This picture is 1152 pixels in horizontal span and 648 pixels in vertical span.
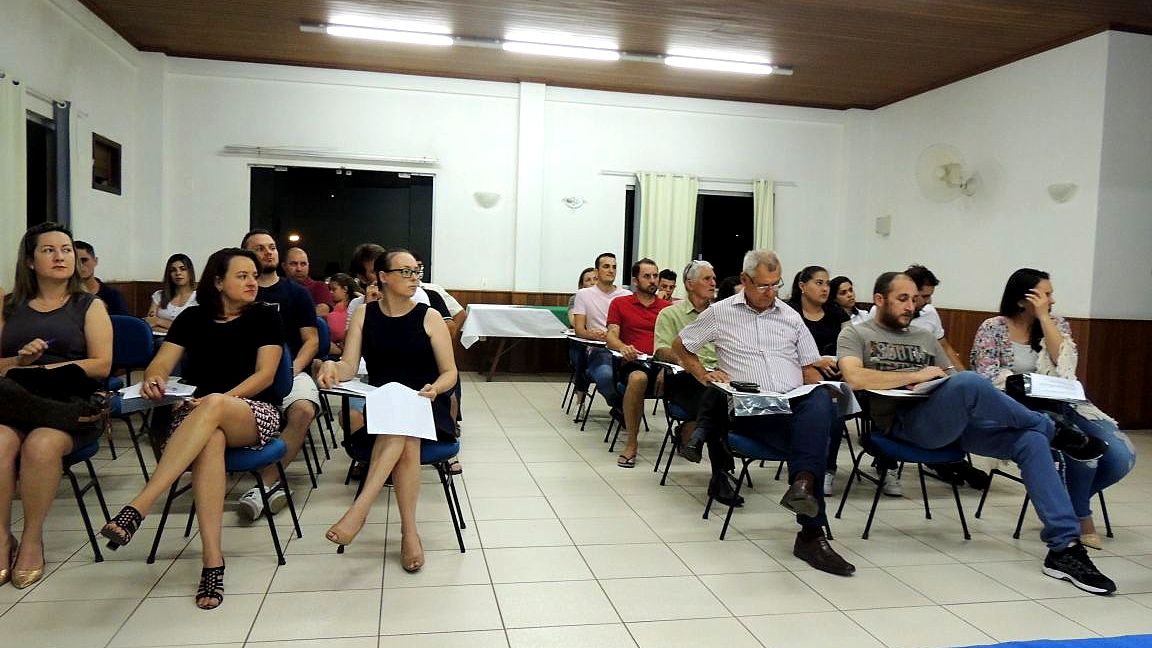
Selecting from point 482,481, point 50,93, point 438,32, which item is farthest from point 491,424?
point 50,93

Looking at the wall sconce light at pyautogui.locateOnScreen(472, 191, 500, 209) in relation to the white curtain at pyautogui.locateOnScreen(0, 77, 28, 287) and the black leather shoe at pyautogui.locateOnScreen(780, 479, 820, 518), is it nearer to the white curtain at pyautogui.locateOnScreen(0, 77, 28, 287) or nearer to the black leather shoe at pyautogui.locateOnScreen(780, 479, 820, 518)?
the white curtain at pyautogui.locateOnScreen(0, 77, 28, 287)

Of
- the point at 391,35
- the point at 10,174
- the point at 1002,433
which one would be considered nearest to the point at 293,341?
the point at 10,174

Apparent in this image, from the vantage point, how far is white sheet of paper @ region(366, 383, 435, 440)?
9.52ft

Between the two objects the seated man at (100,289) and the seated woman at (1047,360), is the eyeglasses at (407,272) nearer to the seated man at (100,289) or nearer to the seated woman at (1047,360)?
the seated woman at (1047,360)

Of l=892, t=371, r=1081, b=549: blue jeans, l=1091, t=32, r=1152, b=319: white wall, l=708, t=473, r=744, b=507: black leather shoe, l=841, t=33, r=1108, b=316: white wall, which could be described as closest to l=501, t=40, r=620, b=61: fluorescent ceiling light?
l=841, t=33, r=1108, b=316: white wall

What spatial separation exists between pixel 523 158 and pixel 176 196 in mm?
3626

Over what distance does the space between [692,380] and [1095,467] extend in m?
1.82

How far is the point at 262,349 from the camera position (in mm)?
3074

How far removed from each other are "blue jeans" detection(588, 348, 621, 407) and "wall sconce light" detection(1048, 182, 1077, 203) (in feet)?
13.7

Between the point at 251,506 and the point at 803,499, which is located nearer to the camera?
the point at 803,499

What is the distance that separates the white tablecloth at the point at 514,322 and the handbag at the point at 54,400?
4848mm

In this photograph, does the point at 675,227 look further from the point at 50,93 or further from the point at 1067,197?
the point at 50,93

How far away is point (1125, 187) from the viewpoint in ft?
20.6

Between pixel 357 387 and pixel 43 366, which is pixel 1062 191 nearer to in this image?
pixel 357 387
